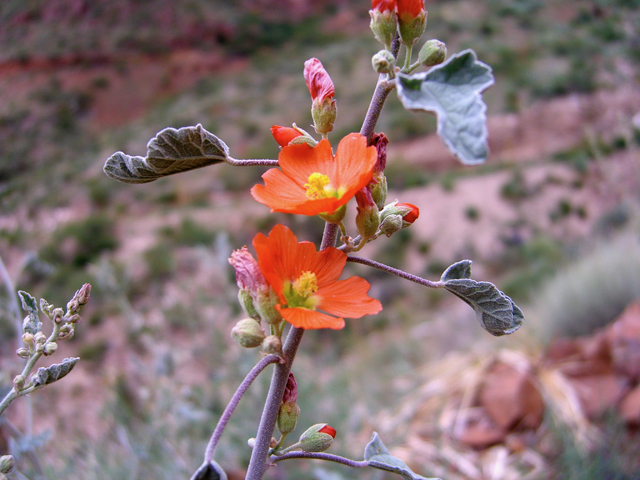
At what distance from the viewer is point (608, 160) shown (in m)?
10.1

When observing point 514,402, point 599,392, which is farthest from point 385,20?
point 599,392

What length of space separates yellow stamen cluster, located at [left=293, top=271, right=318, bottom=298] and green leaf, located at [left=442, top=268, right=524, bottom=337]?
0.20 m

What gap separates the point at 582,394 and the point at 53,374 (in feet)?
8.36

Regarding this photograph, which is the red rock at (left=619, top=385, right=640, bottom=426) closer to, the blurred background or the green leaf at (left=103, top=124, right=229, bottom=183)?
the blurred background

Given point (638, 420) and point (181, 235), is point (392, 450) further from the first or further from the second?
point (181, 235)

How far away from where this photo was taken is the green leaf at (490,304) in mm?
590

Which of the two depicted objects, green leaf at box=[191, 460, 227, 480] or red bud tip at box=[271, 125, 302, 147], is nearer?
green leaf at box=[191, 460, 227, 480]

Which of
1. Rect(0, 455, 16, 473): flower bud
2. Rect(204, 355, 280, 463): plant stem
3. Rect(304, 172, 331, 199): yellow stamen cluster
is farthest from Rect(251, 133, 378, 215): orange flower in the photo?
Rect(0, 455, 16, 473): flower bud

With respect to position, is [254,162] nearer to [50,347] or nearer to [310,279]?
[310,279]


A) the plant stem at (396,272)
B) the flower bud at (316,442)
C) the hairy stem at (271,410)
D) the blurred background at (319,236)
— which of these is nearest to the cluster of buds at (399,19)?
the plant stem at (396,272)

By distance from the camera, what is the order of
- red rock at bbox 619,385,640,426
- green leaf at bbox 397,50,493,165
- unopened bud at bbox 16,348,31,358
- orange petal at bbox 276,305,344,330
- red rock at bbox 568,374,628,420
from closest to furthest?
1. green leaf at bbox 397,50,493,165
2. orange petal at bbox 276,305,344,330
3. unopened bud at bbox 16,348,31,358
4. red rock at bbox 619,385,640,426
5. red rock at bbox 568,374,628,420

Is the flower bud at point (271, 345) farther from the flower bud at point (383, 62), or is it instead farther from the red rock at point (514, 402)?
the red rock at point (514, 402)

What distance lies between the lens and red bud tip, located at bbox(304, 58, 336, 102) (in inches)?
26.0

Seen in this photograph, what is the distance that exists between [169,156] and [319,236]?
27.4 ft
